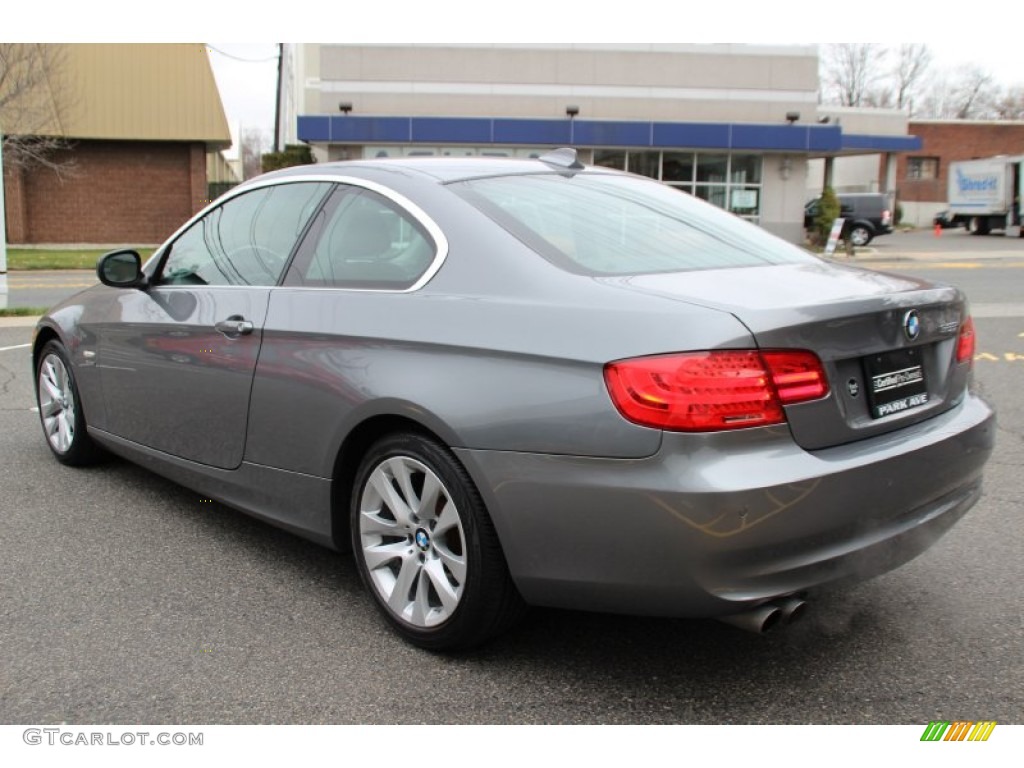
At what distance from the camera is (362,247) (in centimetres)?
346

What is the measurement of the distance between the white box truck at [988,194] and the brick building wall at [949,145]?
1101 centimetres

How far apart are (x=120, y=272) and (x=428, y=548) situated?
7.81 feet

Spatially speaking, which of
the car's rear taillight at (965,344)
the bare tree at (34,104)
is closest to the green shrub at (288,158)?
the bare tree at (34,104)

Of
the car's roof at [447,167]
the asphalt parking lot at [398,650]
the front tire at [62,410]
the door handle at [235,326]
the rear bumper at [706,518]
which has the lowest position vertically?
the asphalt parking lot at [398,650]

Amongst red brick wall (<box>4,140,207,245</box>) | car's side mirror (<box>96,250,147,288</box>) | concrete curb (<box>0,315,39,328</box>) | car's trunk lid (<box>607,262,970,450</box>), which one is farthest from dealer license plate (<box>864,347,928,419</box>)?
red brick wall (<box>4,140,207,245</box>)

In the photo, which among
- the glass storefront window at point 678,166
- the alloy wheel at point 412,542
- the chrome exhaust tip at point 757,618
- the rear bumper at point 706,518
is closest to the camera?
the rear bumper at point 706,518

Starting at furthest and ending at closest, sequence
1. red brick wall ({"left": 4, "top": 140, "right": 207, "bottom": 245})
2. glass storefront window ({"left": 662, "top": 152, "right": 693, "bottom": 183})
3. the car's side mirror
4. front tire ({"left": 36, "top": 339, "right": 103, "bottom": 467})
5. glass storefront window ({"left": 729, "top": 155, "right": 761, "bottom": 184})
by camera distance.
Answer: red brick wall ({"left": 4, "top": 140, "right": 207, "bottom": 245}) < glass storefront window ({"left": 729, "top": 155, "right": 761, "bottom": 184}) < glass storefront window ({"left": 662, "top": 152, "right": 693, "bottom": 183}) < front tire ({"left": 36, "top": 339, "right": 103, "bottom": 467}) < the car's side mirror

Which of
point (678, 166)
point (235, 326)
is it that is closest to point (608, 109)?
point (678, 166)

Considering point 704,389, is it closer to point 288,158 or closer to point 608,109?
point 608,109

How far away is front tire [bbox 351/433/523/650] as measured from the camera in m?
2.87

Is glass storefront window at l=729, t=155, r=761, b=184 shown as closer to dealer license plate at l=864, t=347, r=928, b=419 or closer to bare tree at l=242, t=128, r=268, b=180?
dealer license plate at l=864, t=347, r=928, b=419

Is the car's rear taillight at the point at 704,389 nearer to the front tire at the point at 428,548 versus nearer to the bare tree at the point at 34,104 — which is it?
the front tire at the point at 428,548

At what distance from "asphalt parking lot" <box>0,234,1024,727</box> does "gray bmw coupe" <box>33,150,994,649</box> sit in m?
0.25

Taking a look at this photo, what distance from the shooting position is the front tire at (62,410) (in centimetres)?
508
